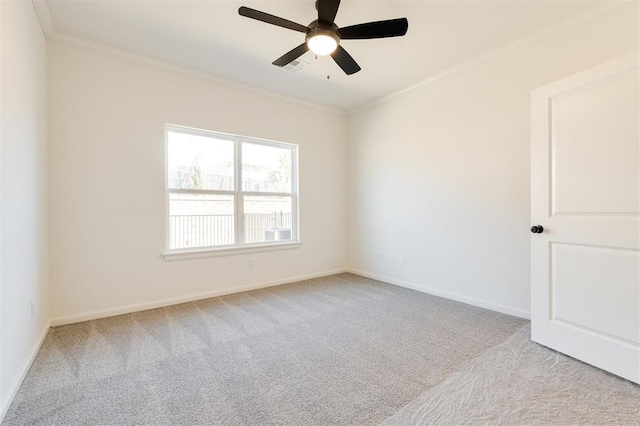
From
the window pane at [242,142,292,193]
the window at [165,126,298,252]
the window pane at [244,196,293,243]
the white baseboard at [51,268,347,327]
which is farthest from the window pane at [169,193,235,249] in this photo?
the white baseboard at [51,268,347,327]

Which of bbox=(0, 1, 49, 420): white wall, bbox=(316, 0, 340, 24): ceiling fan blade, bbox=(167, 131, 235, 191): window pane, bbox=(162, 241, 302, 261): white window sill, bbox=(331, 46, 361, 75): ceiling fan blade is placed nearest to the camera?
bbox=(0, 1, 49, 420): white wall

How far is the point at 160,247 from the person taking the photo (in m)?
3.30

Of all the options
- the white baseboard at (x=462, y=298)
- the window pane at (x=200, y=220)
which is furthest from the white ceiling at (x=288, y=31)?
the white baseboard at (x=462, y=298)

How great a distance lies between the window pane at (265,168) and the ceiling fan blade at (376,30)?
A: 7.28ft

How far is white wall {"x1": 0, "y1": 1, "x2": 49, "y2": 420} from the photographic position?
167cm

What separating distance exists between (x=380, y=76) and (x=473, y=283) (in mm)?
2755

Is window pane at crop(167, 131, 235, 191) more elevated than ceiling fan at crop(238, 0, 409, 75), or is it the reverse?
ceiling fan at crop(238, 0, 409, 75)

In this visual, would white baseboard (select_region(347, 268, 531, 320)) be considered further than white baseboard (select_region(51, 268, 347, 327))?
Yes

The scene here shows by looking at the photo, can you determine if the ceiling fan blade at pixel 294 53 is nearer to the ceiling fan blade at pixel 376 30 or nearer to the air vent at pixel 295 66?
the ceiling fan blade at pixel 376 30

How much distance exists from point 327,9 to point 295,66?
1275 mm

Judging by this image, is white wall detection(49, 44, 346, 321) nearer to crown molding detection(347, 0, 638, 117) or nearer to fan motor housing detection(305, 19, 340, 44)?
fan motor housing detection(305, 19, 340, 44)

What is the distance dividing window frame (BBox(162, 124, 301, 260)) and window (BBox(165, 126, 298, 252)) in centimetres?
1

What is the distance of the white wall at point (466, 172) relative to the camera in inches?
108

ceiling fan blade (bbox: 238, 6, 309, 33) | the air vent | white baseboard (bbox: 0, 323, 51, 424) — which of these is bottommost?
white baseboard (bbox: 0, 323, 51, 424)
